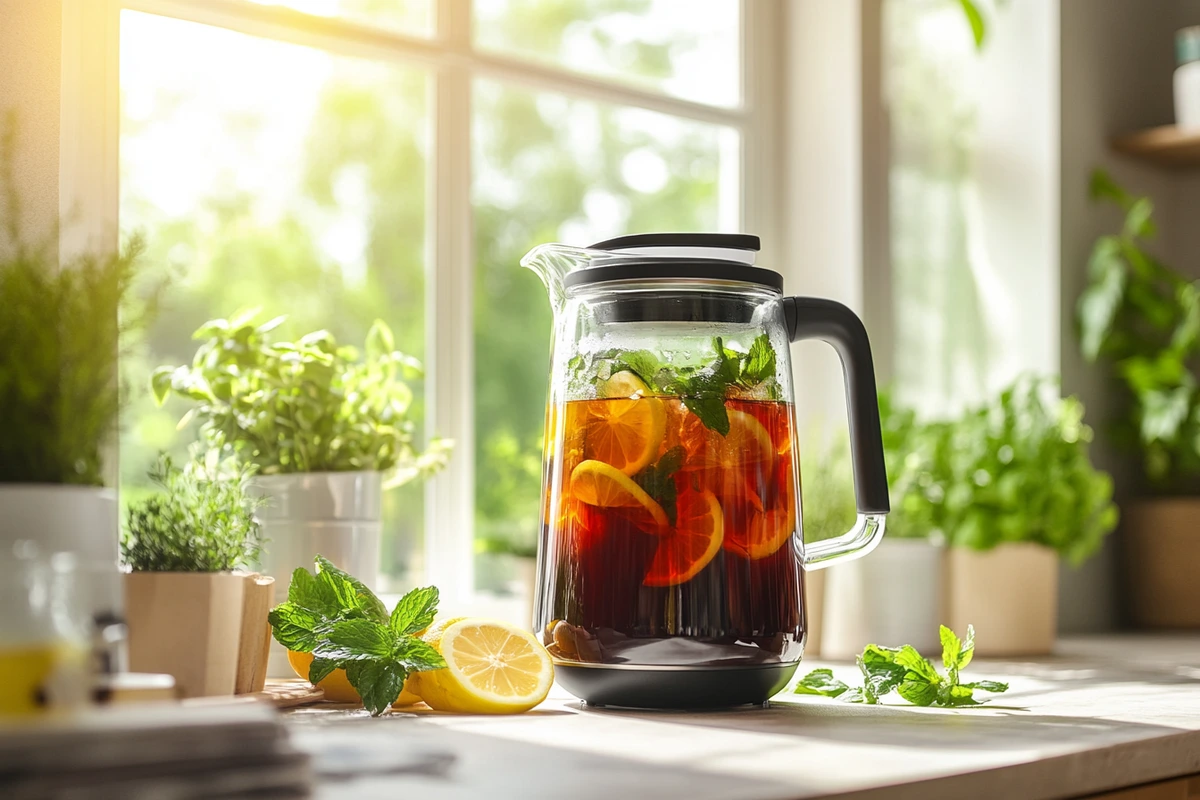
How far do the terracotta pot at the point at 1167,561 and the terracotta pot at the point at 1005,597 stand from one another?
51 centimetres

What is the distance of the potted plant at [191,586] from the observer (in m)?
0.92

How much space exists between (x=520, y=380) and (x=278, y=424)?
2.80ft

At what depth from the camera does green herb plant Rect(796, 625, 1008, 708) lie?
106cm

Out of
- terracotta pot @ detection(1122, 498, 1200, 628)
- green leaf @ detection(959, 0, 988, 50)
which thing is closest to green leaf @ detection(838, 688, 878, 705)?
green leaf @ detection(959, 0, 988, 50)

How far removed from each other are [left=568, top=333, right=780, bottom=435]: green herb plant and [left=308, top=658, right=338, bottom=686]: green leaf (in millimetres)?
283

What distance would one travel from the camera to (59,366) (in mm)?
794

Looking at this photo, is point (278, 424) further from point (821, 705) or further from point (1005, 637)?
point (1005, 637)

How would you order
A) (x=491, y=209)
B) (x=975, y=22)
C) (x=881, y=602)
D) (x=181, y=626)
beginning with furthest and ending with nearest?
(x=491, y=209), (x=975, y=22), (x=881, y=602), (x=181, y=626)

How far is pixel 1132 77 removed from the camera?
2340 millimetres

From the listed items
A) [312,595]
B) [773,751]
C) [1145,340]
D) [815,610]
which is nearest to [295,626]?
[312,595]

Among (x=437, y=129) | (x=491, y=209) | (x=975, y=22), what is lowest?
(x=437, y=129)

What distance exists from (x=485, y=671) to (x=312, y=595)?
15cm

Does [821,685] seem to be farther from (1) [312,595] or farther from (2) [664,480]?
(1) [312,595]

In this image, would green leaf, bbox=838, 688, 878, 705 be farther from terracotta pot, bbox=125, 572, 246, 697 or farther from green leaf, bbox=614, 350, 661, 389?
terracotta pot, bbox=125, 572, 246, 697
